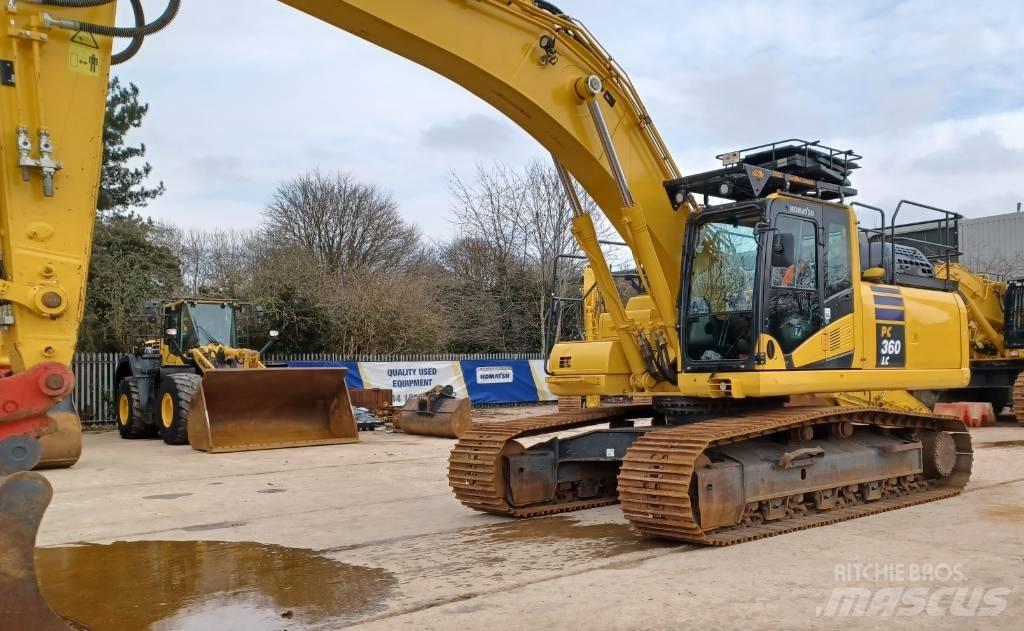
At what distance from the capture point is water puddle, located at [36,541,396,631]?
4941mm

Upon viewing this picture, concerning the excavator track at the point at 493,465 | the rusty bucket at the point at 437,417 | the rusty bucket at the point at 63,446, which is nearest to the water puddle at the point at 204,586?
the excavator track at the point at 493,465

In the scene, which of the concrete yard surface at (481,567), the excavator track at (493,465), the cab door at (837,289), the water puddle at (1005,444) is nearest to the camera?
the concrete yard surface at (481,567)

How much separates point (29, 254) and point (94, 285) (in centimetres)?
1961

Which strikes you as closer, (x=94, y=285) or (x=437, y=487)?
(x=437, y=487)

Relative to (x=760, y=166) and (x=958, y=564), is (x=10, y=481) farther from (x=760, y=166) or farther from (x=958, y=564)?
(x=760, y=166)

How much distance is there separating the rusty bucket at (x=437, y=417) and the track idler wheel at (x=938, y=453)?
→ 8650 millimetres

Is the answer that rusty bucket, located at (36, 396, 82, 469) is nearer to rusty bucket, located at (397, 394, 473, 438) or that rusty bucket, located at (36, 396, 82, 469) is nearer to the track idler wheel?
rusty bucket, located at (397, 394, 473, 438)

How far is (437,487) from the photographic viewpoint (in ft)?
32.5

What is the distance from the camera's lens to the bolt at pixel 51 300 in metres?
4.11

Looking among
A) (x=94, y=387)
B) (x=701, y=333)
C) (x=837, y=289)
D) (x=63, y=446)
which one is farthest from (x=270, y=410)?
(x=837, y=289)

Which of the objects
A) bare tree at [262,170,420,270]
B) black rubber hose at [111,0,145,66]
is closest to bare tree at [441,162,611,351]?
bare tree at [262,170,420,270]

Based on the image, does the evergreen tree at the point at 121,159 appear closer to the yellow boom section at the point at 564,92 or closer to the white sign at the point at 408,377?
the white sign at the point at 408,377

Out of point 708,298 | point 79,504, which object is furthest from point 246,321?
point 708,298

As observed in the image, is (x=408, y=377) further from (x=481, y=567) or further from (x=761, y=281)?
(x=481, y=567)
